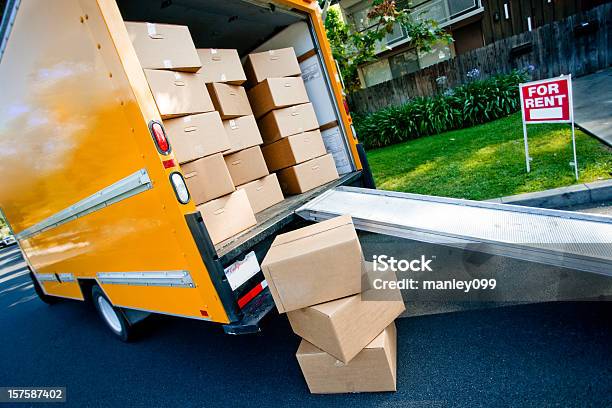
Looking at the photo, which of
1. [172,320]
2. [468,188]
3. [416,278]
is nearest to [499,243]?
[416,278]

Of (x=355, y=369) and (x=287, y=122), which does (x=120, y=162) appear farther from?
(x=355, y=369)

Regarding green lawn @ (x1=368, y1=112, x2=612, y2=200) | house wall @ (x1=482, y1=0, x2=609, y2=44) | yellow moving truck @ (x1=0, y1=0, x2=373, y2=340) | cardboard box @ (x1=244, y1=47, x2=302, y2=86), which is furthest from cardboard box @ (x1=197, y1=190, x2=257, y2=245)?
house wall @ (x1=482, y1=0, x2=609, y2=44)

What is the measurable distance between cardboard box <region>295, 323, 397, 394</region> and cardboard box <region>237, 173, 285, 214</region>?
4.79 ft

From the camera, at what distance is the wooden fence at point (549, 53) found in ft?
30.8

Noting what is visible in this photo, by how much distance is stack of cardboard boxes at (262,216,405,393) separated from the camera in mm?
1851

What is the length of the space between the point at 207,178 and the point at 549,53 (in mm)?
11274

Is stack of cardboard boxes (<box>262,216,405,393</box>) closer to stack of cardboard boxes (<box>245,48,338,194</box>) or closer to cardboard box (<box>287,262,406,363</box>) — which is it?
cardboard box (<box>287,262,406,363</box>)

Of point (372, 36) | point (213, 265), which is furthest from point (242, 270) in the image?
point (372, 36)

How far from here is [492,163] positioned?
16.0 feet

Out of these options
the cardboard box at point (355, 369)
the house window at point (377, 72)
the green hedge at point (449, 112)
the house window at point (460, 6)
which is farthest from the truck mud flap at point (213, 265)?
the house window at point (377, 72)

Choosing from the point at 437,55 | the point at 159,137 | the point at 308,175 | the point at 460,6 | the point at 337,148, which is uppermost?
the point at 460,6

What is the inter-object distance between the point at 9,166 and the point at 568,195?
5520 mm

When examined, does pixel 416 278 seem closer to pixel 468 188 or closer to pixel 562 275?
pixel 562 275

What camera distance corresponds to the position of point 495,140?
19.5 feet
